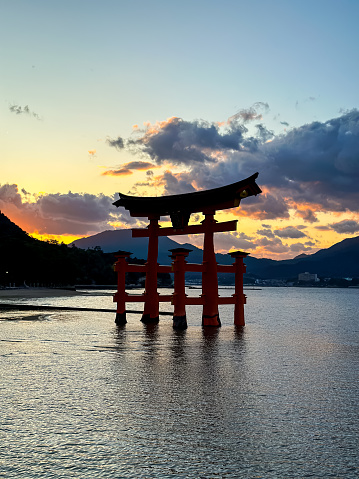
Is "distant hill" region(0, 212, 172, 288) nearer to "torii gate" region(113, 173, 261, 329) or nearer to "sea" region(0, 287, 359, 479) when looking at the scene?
"torii gate" region(113, 173, 261, 329)

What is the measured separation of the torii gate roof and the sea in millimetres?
7830

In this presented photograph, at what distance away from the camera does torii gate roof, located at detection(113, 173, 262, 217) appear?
20.0 meters

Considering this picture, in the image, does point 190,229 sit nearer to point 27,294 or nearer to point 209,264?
point 209,264

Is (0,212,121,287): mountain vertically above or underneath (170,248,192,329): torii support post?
above

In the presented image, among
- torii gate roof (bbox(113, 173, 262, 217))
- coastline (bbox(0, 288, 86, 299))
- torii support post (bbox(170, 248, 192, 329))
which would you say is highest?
torii gate roof (bbox(113, 173, 262, 217))

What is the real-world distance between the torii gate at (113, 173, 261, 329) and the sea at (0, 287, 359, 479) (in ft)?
23.3

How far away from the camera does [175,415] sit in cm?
695

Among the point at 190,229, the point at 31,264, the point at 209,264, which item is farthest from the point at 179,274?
the point at 31,264

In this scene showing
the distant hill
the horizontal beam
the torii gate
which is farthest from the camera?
the distant hill

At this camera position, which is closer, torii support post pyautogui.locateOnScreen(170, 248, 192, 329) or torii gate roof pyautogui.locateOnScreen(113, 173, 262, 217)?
torii gate roof pyautogui.locateOnScreen(113, 173, 262, 217)

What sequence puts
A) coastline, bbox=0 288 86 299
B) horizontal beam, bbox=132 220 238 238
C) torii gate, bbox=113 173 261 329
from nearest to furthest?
horizontal beam, bbox=132 220 238 238
torii gate, bbox=113 173 261 329
coastline, bbox=0 288 86 299

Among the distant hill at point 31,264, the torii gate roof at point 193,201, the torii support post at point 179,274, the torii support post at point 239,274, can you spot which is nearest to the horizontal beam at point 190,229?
the torii gate roof at point 193,201

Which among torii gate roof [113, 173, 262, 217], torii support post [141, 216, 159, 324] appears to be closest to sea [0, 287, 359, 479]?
torii gate roof [113, 173, 262, 217]

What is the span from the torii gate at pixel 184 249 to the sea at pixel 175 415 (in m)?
7.11
